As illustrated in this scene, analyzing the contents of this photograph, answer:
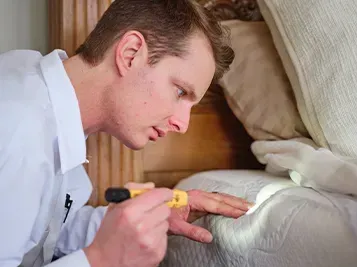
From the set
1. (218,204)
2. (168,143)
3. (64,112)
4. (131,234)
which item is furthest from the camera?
(168,143)

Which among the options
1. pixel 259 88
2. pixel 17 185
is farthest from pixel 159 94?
pixel 259 88

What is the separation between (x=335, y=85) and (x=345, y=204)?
31 cm

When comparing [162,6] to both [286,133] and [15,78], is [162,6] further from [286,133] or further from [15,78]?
[286,133]

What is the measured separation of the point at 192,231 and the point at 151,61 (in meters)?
0.28

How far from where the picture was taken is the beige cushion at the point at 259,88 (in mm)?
1150

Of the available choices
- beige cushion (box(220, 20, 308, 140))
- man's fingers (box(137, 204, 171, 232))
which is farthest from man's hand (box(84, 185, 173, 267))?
beige cushion (box(220, 20, 308, 140))

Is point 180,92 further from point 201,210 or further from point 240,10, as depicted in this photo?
point 240,10

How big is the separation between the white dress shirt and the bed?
25cm

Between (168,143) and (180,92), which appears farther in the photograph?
(168,143)

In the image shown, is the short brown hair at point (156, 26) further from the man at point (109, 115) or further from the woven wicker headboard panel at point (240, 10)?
the woven wicker headboard panel at point (240, 10)

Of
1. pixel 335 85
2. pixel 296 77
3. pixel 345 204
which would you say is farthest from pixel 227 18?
pixel 345 204

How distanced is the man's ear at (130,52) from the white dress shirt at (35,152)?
87mm

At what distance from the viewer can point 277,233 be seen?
780 mm

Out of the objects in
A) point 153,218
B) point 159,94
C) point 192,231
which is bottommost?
point 192,231
